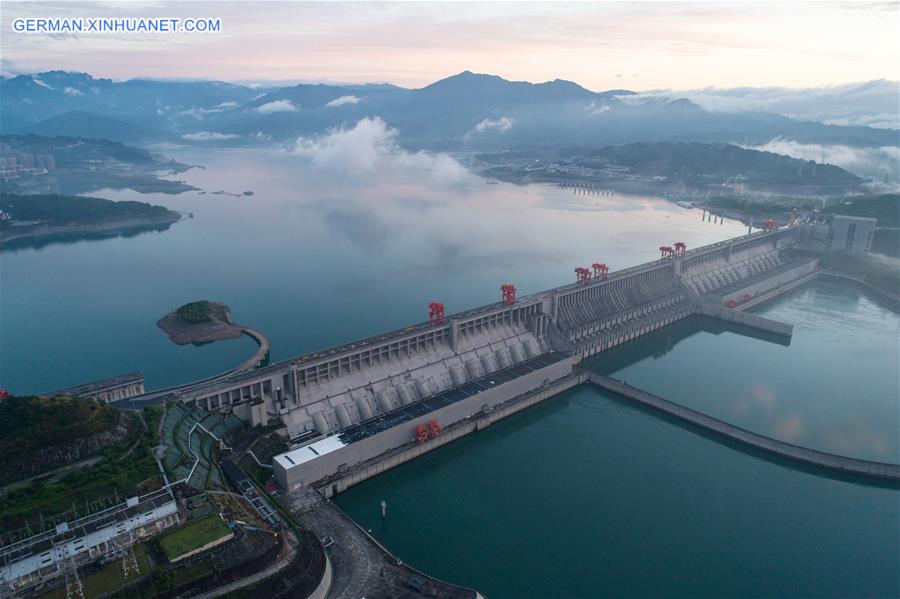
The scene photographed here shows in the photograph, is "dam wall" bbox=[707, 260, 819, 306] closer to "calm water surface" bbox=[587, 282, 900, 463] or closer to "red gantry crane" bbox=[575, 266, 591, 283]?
"calm water surface" bbox=[587, 282, 900, 463]

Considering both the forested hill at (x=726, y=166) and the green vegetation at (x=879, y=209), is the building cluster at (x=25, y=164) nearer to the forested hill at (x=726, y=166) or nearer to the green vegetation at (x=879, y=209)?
the forested hill at (x=726, y=166)

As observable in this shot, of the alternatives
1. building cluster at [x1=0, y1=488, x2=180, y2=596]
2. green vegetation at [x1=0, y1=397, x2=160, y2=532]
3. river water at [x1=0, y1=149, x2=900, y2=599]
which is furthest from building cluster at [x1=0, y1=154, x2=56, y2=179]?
building cluster at [x1=0, y1=488, x2=180, y2=596]

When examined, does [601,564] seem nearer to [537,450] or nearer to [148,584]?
[537,450]

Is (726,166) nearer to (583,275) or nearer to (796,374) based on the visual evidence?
(583,275)

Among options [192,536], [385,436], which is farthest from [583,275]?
[192,536]

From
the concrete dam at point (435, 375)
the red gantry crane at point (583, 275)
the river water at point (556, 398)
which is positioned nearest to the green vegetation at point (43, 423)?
the concrete dam at point (435, 375)
